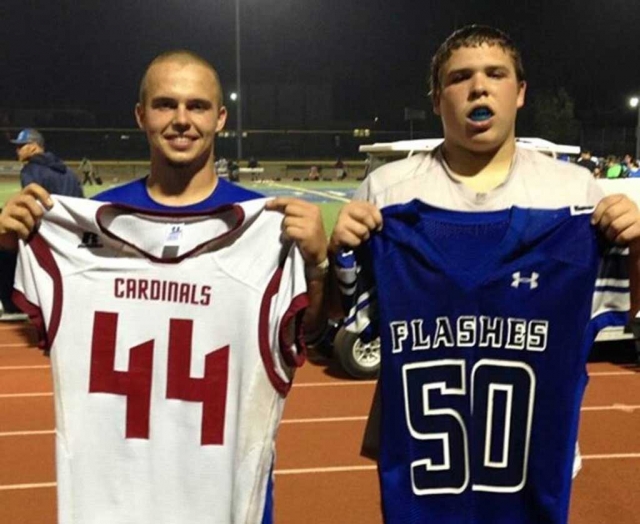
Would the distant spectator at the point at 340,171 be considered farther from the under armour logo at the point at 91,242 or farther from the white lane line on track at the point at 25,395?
the under armour logo at the point at 91,242

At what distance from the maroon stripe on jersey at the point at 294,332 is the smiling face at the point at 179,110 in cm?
55

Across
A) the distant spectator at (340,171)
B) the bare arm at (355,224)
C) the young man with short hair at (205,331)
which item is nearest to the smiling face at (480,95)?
the bare arm at (355,224)

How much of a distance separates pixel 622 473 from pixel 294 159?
4675 centimetres

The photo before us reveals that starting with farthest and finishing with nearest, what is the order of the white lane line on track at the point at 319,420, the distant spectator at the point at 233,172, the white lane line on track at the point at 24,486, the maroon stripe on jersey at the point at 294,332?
the distant spectator at the point at 233,172 → the white lane line on track at the point at 319,420 → the white lane line on track at the point at 24,486 → the maroon stripe on jersey at the point at 294,332

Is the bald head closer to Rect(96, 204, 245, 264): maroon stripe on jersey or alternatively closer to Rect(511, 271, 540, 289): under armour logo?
Rect(96, 204, 245, 264): maroon stripe on jersey

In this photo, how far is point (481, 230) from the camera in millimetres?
2410

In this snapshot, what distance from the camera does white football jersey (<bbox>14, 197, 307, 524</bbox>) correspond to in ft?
8.18

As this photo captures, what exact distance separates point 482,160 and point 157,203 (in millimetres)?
1021

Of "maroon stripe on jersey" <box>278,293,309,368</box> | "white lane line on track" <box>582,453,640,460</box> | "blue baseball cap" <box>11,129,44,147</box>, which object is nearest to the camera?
"maroon stripe on jersey" <box>278,293,309,368</box>

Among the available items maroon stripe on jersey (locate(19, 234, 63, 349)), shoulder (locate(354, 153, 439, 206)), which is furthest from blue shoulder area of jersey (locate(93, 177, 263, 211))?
shoulder (locate(354, 153, 439, 206))

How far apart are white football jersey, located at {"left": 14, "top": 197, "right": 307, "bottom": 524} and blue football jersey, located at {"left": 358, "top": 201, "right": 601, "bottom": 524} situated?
Answer: 34 cm

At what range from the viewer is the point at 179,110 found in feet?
8.16

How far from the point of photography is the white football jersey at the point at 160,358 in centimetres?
249

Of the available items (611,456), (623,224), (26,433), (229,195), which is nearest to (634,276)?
(623,224)
